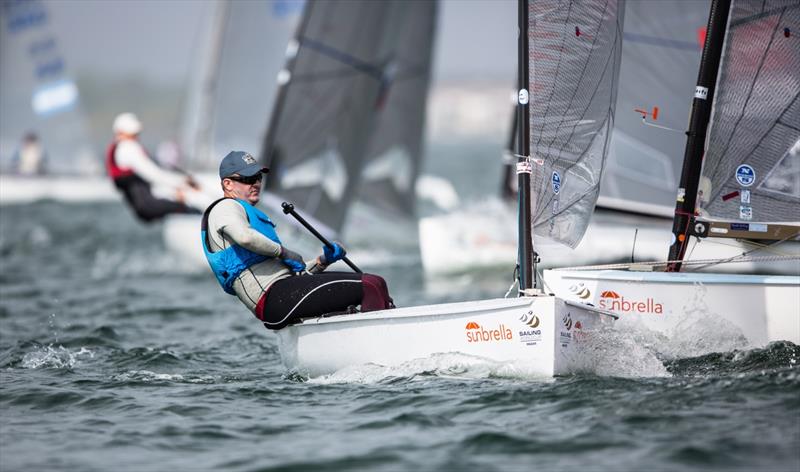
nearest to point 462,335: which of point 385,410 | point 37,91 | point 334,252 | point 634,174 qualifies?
point 385,410

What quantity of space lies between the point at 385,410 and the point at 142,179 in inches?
269

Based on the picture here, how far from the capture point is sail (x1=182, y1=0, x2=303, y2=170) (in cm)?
1998

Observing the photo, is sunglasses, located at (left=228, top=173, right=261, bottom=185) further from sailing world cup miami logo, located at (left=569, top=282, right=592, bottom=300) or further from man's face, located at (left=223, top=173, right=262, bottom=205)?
sailing world cup miami logo, located at (left=569, top=282, right=592, bottom=300)

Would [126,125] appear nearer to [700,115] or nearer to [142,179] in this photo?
[142,179]

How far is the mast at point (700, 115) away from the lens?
7441 millimetres

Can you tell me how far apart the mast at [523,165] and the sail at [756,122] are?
155 cm

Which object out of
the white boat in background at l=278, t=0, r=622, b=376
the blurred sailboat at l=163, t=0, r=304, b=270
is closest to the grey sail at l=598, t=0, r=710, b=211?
the white boat in background at l=278, t=0, r=622, b=376

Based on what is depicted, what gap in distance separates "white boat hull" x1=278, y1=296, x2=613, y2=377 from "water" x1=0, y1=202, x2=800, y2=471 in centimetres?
7

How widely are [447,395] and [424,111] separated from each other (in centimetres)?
1190

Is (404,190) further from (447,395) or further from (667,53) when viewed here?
(447,395)

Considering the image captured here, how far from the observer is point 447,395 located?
5805 millimetres

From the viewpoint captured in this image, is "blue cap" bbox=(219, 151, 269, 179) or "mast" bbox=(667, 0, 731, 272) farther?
"mast" bbox=(667, 0, 731, 272)

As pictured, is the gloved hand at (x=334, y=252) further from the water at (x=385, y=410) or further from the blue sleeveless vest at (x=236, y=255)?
the water at (x=385, y=410)

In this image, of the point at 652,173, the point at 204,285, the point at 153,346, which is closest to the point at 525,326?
the point at 153,346
